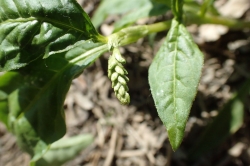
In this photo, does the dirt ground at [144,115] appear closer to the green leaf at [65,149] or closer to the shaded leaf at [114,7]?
the green leaf at [65,149]

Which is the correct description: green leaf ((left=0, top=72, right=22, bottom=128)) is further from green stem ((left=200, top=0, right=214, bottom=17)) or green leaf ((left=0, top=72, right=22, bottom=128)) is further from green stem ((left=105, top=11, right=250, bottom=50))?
green stem ((left=200, top=0, right=214, bottom=17))

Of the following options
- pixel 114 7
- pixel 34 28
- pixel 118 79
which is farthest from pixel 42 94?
pixel 114 7

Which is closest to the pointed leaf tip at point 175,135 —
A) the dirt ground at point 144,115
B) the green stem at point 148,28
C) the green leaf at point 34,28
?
the green stem at point 148,28

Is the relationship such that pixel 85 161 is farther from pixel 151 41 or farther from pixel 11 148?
pixel 151 41

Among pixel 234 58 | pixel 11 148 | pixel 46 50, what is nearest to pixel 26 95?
pixel 46 50

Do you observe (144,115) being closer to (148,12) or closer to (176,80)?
(148,12)

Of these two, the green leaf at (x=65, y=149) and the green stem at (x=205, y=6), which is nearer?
the green stem at (x=205, y=6)
